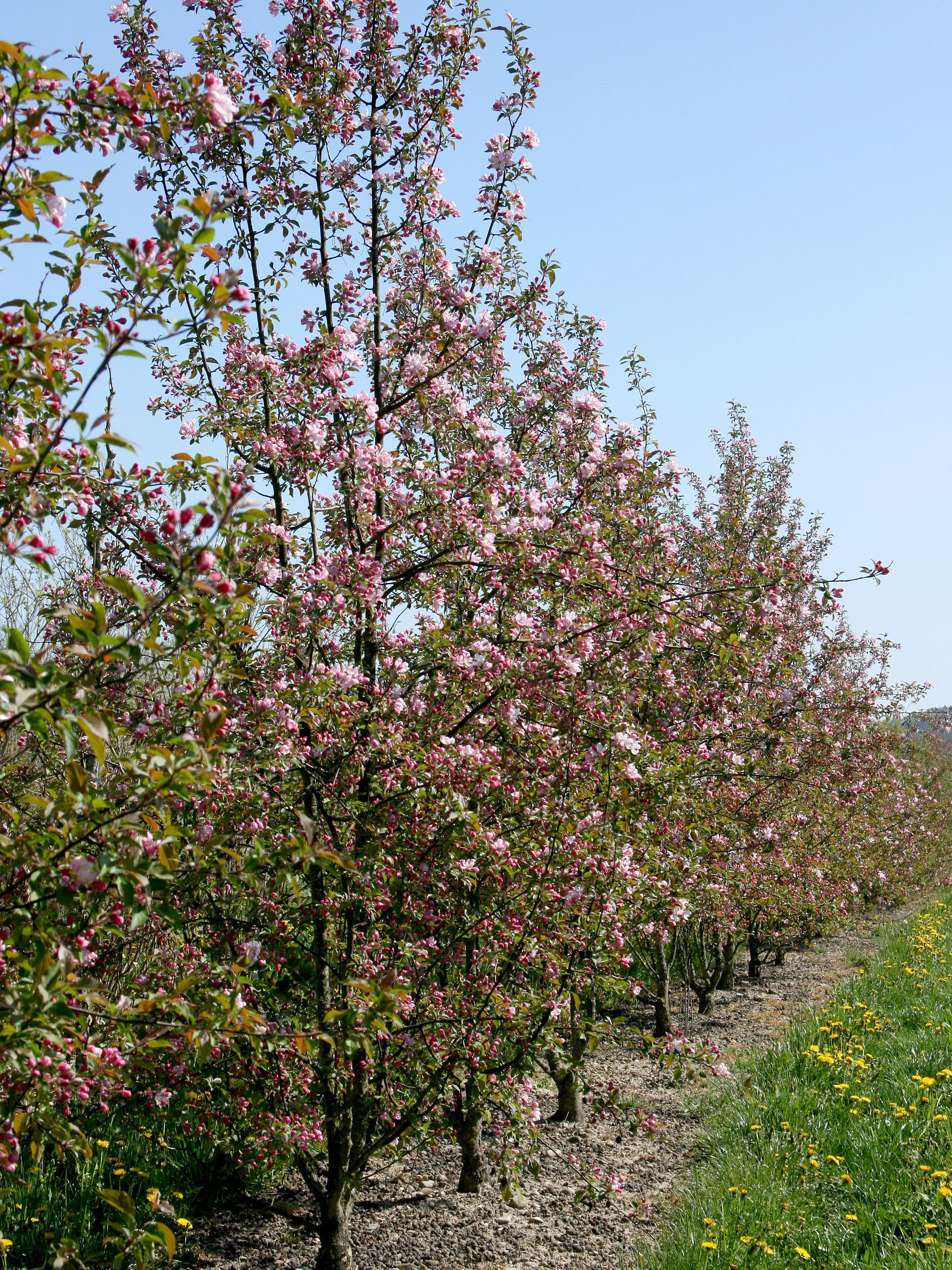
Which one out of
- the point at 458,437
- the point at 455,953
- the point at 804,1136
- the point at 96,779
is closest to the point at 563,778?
the point at 455,953

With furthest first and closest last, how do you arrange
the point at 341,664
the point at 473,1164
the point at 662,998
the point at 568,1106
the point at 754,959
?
the point at 754,959 → the point at 662,998 → the point at 568,1106 → the point at 473,1164 → the point at 341,664

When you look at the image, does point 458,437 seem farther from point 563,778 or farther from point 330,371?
point 563,778

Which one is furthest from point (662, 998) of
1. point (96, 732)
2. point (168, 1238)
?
point (96, 732)

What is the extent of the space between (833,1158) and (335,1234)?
7.93 feet

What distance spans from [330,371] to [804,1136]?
4.73m

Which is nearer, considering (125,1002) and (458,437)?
(125,1002)

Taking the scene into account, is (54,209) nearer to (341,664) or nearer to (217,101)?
(217,101)

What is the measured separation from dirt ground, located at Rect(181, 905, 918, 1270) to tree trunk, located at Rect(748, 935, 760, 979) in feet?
17.9

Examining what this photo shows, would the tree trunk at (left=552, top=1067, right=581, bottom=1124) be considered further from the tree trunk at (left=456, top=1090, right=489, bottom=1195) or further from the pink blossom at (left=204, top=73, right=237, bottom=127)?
the pink blossom at (left=204, top=73, right=237, bottom=127)

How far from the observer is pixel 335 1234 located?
154 inches

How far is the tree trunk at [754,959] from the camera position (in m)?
11.9

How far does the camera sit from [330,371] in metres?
3.83

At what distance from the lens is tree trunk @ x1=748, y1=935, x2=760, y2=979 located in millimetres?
11914

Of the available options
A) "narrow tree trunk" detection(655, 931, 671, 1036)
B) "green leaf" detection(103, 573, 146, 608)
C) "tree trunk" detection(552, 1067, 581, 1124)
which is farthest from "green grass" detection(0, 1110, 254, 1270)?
"narrow tree trunk" detection(655, 931, 671, 1036)
